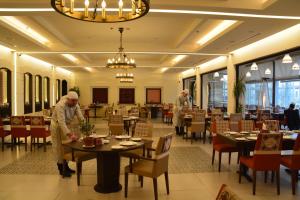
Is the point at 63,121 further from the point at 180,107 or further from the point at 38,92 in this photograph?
the point at 38,92

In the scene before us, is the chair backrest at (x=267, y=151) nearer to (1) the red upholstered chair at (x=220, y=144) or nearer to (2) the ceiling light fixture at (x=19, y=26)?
(1) the red upholstered chair at (x=220, y=144)

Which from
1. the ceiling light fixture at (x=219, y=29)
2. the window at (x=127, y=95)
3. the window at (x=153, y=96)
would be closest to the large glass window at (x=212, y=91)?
the window at (x=153, y=96)

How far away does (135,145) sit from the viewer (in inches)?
158

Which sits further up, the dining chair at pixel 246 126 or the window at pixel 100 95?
the window at pixel 100 95

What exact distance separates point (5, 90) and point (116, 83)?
1042cm

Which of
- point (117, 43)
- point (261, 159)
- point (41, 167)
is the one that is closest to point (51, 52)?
point (117, 43)

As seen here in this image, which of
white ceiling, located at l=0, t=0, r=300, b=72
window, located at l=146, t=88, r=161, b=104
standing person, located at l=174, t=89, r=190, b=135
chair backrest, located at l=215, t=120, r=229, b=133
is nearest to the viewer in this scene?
white ceiling, located at l=0, t=0, r=300, b=72

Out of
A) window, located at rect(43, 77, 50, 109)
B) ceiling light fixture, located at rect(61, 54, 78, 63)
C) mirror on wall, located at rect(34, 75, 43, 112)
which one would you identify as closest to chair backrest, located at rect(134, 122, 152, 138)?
ceiling light fixture, located at rect(61, 54, 78, 63)

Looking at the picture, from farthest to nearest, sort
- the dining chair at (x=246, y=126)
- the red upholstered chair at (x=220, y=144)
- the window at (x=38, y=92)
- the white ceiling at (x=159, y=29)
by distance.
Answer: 1. the window at (x=38, y=92)
2. the dining chair at (x=246, y=126)
3. the red upholstered chair at (x=220, y=144)
4. the white ceiling at (x=159, y=29)

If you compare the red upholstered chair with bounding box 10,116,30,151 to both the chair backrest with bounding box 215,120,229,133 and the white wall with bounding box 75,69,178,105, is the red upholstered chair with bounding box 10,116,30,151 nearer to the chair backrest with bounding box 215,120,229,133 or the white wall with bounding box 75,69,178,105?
the chair backrest with bounding box 215,120,229,133

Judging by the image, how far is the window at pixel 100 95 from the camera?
63.9ft

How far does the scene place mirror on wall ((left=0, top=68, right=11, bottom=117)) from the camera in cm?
910

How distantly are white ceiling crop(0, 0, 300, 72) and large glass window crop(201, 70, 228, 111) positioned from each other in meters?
5.22

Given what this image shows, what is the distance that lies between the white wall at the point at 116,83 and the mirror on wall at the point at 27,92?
7970mm
